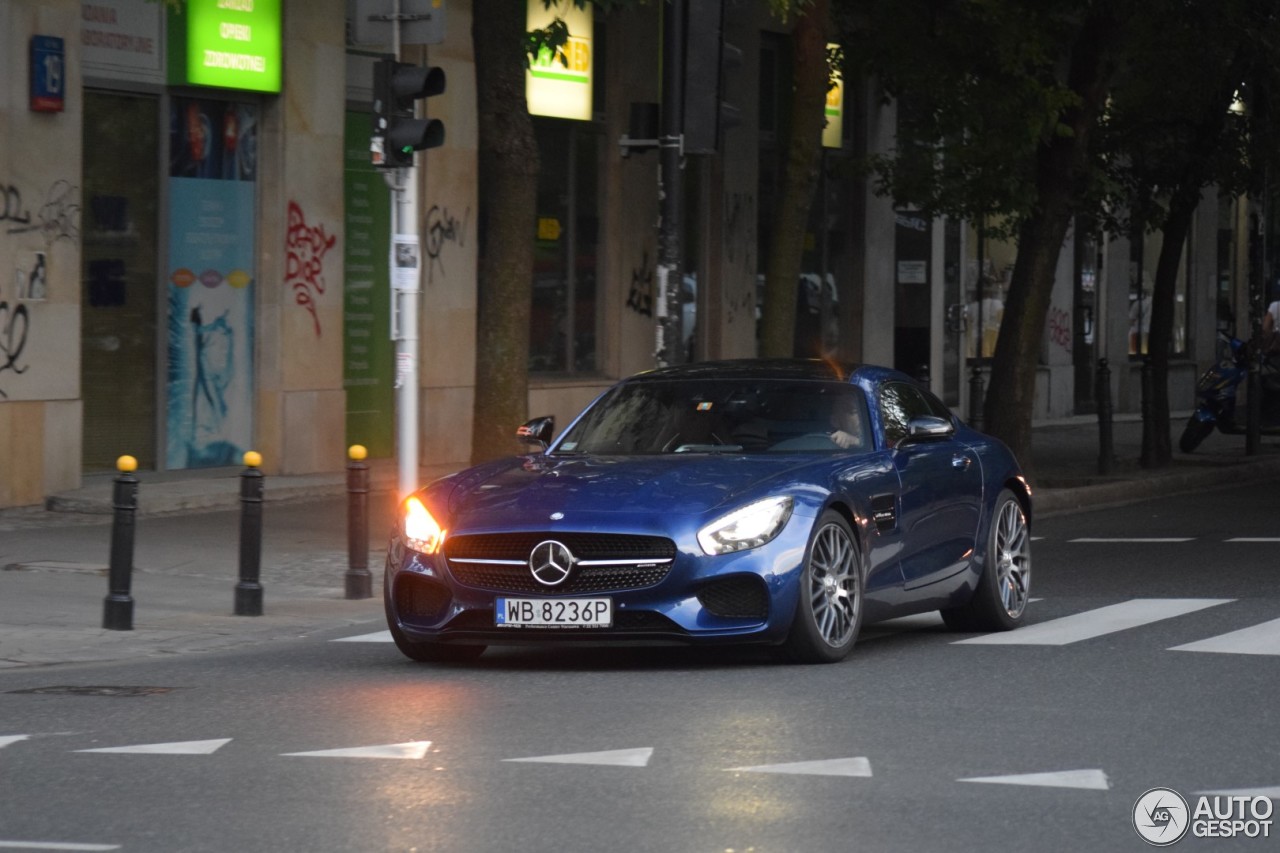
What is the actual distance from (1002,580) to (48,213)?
30.2 feet

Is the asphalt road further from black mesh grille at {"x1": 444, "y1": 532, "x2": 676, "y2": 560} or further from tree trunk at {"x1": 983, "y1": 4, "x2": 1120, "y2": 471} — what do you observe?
tree trunk at {"x1": 983, "y1": 4, "x2": 1120, "y2": 471}

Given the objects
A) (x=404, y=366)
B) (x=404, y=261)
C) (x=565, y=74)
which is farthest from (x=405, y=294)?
(x=565, y=74)

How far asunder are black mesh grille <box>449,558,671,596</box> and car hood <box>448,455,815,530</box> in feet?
0.64

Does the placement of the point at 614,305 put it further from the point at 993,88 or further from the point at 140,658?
the point at 140,658

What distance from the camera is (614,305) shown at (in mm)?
25141

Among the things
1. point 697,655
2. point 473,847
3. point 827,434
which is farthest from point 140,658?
point 473,847

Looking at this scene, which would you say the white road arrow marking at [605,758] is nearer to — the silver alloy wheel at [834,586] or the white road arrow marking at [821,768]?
the white road arrow marking at [821,768]

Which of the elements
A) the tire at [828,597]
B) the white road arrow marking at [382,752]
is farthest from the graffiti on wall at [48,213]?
the white road arrow marking at [382,752]

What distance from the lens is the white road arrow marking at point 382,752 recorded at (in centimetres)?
754

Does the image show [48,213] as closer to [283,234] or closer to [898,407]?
[283,234]

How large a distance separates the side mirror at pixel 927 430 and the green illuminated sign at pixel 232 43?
10096 millimetres

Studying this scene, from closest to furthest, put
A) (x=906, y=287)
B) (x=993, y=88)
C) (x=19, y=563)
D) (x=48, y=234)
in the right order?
(x=19, y=563), (x=48, y=234), (x=993, y=88), (x=906, y=287)

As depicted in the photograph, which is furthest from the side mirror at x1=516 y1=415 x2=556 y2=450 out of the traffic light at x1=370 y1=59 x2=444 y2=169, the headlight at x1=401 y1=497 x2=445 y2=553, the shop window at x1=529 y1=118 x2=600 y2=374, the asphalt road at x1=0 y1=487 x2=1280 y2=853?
the shop window at x1=529 y1=118 x2=600 y2=374

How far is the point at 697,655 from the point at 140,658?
8.39 feet
